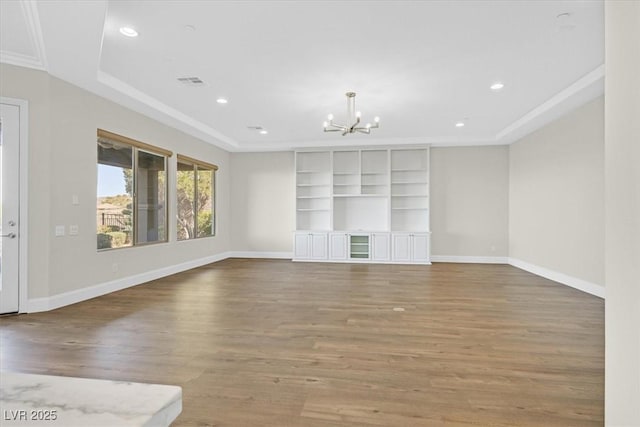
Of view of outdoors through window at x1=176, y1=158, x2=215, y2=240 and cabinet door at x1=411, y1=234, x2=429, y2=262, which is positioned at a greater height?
view of outdoors through window at x1=176, y1=158, x2=215, y2=240

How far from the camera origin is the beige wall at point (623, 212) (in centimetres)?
125

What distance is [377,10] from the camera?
113 inches

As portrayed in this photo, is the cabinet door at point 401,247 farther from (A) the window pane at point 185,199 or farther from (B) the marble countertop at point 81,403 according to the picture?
(B) the marble countertop at point 81,403

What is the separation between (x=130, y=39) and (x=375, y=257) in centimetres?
612

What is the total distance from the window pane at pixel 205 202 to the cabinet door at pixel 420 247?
4.76 m

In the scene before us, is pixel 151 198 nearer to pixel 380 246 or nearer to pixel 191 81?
pixel 191 81

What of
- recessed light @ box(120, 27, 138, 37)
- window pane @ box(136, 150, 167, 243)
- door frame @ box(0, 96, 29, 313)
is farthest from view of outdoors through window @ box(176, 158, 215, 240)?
recessed light @ box(120, 27, 138, 37)

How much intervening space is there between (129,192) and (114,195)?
0.31 meters

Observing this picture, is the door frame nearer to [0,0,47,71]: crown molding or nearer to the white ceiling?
[0,0,47,71]: crown molding

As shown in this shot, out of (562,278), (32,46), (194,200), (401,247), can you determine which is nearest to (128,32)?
(32,46)

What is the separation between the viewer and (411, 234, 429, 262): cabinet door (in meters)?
7.56

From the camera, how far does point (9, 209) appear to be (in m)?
3.70

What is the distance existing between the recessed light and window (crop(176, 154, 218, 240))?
3.42 m

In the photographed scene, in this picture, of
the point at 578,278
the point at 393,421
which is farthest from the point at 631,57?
the point at 578,278
